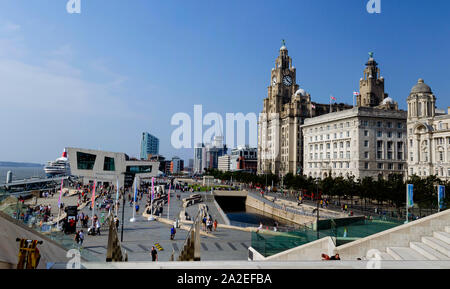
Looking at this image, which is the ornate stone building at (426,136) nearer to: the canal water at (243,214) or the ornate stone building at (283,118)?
the canal water at (243,214)

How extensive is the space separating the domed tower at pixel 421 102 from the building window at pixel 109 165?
71.8 metres

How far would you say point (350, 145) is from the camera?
72000 millimetres

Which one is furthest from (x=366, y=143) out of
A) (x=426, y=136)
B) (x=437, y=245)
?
(x=437, y=245)

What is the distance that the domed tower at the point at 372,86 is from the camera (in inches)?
4055

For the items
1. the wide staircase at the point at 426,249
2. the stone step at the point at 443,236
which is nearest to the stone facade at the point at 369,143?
the wide staircase at the point at 426,249

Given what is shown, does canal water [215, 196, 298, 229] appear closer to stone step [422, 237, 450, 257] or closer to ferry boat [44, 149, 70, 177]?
stone step [422, 237, 450, 257]

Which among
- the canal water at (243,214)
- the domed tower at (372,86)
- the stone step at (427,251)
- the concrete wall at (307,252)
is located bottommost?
the canal water at (243,214)

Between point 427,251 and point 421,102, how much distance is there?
61.6 m

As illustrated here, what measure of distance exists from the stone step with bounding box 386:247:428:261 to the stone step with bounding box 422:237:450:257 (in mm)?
496

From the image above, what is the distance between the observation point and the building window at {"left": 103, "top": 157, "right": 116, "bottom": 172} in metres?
81.4

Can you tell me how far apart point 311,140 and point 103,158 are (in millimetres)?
57422

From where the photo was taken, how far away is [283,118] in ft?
359

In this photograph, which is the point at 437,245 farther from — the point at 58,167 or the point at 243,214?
the point at 58,167

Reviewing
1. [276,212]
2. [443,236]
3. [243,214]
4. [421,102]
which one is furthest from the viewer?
[243,214]
